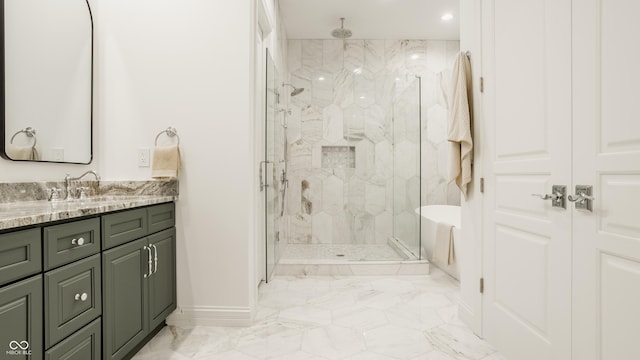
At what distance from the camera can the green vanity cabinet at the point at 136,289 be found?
4.93ft

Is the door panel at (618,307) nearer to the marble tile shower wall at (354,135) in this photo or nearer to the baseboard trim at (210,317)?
the baseboard trim at (210,317)

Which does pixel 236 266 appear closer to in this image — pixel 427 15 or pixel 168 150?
pixel 168 150

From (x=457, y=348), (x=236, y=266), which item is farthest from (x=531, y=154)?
(x=236, y=266)

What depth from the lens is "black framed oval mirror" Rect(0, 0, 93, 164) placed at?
156 cm

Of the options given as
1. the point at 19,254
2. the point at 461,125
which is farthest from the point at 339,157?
the point at 19,254

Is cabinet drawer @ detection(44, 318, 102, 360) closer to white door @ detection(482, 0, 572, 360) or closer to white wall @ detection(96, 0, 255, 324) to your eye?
white wall @ detection(96, 0, 255, 324)

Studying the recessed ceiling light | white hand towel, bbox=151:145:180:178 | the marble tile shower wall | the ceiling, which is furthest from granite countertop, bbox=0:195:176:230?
the recessed ceiling light

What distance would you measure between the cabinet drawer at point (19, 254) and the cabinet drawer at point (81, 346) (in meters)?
0.32

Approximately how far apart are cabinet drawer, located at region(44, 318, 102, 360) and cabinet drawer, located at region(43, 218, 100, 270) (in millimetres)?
297

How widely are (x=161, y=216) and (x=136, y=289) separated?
434mm

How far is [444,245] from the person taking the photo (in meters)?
3.07

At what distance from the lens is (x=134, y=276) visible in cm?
169

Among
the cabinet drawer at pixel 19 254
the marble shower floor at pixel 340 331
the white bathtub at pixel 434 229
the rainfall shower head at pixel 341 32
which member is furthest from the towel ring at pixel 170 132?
the rainfall shower head at pixel 341 32

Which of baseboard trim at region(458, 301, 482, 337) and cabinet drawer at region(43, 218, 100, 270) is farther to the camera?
baseboard trim at region(458, 301, 482, 337)
